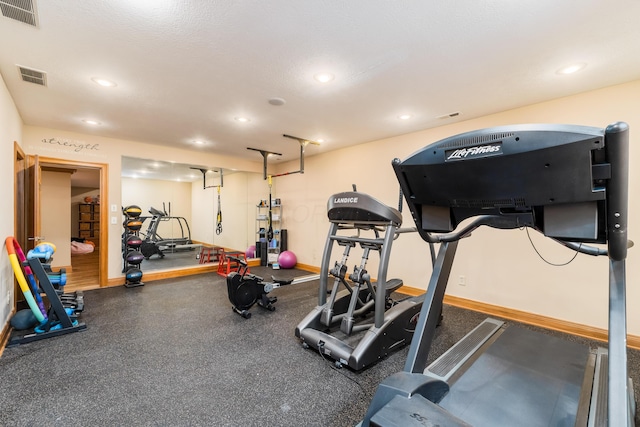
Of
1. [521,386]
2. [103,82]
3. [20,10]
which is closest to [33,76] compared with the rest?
[103,82]

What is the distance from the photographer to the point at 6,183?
3.03 metres

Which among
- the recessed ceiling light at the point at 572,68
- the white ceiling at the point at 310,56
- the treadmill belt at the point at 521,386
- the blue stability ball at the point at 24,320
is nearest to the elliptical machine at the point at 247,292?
the blue stability ball at the point at 24,320

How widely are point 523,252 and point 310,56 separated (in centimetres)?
335

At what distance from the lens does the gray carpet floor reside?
184 centimetres

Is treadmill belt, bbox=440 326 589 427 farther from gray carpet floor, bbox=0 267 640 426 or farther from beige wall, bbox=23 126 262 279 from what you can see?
beige wall, bbox=23 126 262 279

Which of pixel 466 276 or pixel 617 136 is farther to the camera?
pixel 466 276

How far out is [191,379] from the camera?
2242mm

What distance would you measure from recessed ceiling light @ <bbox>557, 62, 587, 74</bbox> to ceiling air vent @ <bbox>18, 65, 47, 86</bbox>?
4.80 m

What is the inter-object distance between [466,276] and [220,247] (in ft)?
17.5

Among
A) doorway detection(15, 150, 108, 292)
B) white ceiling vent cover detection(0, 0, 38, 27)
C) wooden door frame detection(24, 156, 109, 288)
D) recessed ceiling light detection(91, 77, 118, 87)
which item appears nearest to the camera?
white ceiling vent cover detection(0, 0, 38, 27)

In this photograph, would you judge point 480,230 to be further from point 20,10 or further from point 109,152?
point 109,152

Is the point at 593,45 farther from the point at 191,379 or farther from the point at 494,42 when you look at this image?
the point at 191,379

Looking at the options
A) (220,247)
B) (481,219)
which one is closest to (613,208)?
(481,219)

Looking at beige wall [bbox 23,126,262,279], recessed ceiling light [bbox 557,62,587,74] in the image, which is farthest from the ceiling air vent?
recessed ceiling light [bbox 557,62,587,74]
